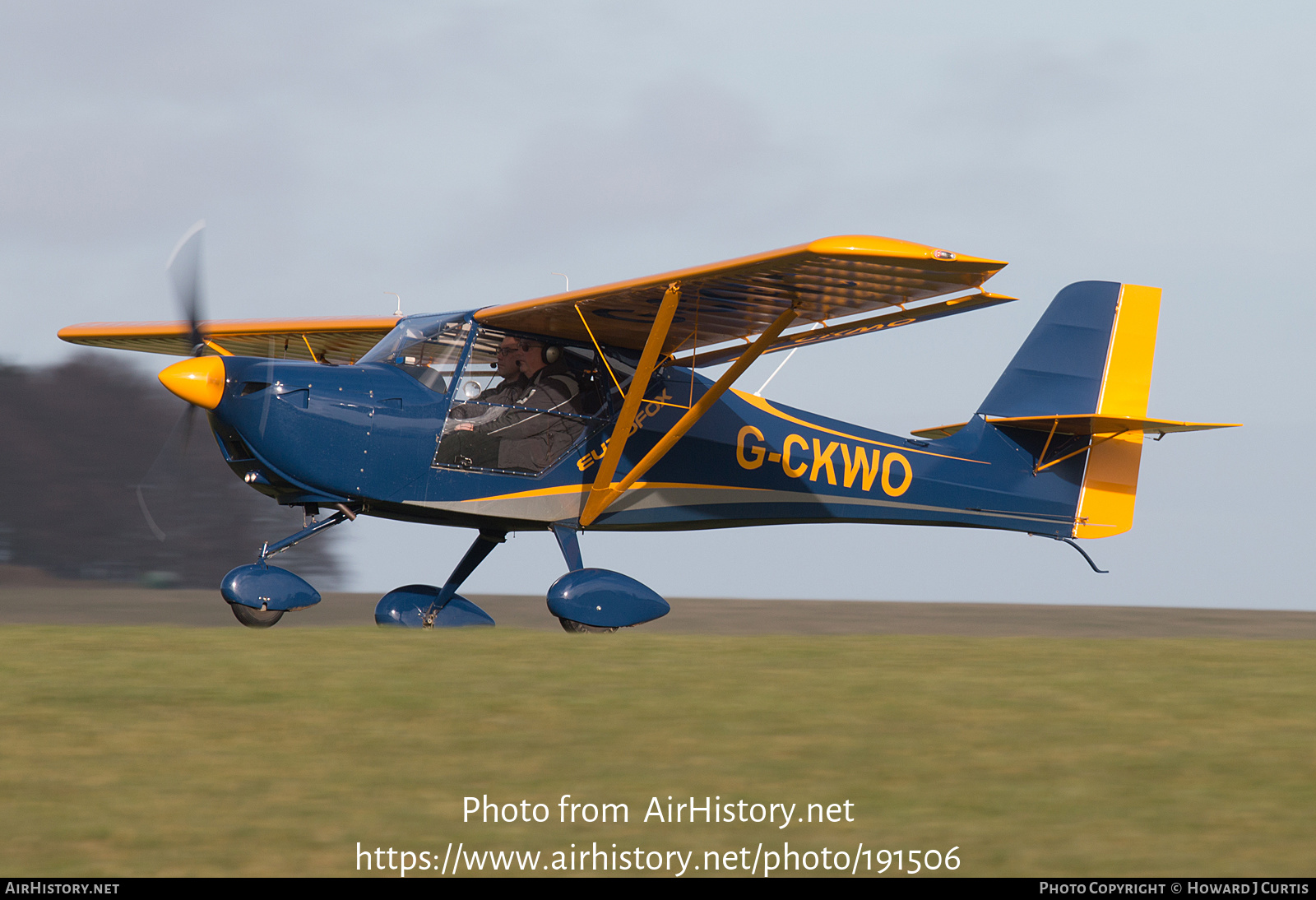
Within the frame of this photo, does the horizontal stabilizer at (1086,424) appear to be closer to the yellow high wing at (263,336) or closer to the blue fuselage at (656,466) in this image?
the blue fuselage at (656,466)

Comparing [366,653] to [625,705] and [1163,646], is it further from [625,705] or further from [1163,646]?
[1163,646]

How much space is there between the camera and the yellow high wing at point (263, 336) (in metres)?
13.5

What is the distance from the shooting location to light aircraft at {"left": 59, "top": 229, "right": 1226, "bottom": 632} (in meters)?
9.58

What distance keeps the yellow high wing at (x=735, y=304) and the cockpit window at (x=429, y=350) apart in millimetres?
272

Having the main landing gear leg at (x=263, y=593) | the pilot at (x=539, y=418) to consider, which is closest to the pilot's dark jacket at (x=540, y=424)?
the pilot at (x=539, y=418)

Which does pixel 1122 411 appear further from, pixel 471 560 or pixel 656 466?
pixel 471 560

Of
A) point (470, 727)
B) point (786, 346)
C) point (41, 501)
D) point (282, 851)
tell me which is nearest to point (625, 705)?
point (470, 727)

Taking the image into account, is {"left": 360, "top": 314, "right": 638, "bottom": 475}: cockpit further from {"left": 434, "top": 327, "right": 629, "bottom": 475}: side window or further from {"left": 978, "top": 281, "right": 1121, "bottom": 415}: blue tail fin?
{"left": 978, "top": 281, "right": 1121, "bottom": 415}: blue tail fin

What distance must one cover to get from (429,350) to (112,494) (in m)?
27.1

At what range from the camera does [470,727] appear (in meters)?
5.20

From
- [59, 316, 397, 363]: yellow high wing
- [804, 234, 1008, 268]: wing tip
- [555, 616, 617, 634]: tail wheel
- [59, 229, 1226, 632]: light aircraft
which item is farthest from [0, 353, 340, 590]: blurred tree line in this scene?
[804, 234, 1008, 268]: wing tip

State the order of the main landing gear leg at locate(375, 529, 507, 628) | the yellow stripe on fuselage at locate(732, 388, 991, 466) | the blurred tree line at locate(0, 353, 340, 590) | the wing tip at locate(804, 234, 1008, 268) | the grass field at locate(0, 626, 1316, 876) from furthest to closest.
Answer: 1. the blurred tree line at locate(0, 353, 340, 590)
2. the yellow stripe on fuselage at locate(732, 388, 991, 466)
3. the main landing gear leg at locate(375, 529, 507, 628)
4. the wing tip at locate(804, 234, 1008, 268)
5. the grass field at locate(0, 626, 1316, 876)

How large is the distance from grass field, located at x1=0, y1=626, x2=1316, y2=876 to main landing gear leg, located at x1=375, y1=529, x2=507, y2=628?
11.4 feet

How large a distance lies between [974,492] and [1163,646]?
4919 millimetres
